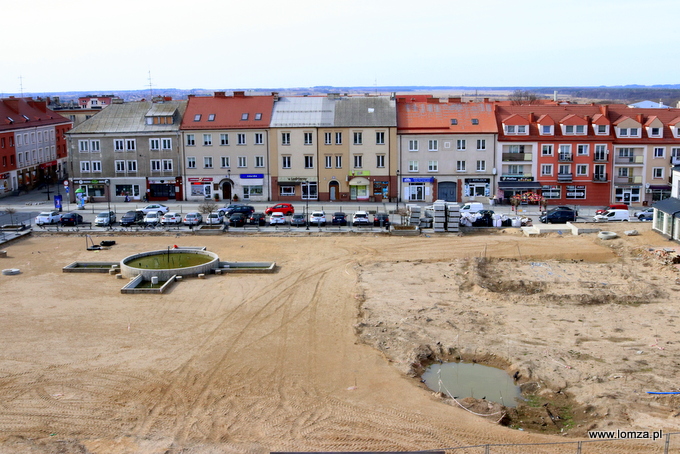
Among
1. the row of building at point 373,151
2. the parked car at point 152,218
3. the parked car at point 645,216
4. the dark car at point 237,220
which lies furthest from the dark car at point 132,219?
the parked car at point 645,216

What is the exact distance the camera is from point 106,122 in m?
65.4

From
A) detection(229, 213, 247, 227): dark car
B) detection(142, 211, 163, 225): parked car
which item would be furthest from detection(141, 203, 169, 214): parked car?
detection(229, 213, 247, 227): dark car

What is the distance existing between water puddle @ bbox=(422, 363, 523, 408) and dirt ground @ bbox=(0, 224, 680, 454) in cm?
54

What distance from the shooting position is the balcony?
61.7 m

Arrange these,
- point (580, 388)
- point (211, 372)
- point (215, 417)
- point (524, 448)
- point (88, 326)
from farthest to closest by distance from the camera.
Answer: point (88, 326) → point (211, 372) → point (580, 388) → point (215, 417) → point (524, 448)

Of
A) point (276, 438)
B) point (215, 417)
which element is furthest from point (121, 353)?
point (276, 438)

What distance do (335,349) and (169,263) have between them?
15523 mm

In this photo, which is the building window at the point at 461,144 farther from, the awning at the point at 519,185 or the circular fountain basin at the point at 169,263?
the circular fountain basin at the point at 169,263

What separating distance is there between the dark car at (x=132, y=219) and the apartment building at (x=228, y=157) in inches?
431

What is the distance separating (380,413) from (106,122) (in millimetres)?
50823

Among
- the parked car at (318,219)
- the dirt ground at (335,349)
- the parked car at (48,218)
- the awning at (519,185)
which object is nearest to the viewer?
the dirt ground at (335,349)

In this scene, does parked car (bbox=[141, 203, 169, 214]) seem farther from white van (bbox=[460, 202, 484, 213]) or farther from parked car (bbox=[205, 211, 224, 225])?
white van (bbox=[460, 202, 484, 213])

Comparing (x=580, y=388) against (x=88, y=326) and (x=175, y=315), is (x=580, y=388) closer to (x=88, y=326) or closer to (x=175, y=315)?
(x=175, y=315)

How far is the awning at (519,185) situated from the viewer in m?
60.6
